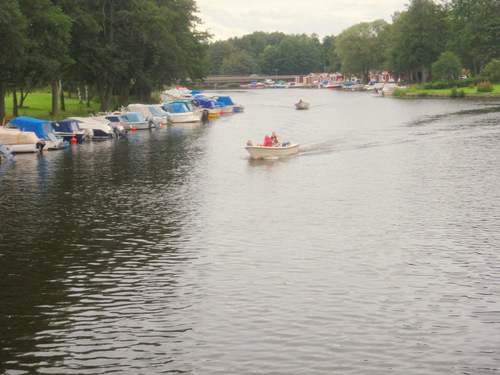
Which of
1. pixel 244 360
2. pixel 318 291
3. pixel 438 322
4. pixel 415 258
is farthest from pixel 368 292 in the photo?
pixel 244 360

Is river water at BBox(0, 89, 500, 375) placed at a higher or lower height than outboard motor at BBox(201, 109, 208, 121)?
lower

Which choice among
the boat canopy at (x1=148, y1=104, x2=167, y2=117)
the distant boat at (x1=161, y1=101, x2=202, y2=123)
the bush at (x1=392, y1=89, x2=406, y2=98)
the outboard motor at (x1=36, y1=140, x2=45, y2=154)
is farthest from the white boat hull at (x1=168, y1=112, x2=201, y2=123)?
the bush at (x1=392, y1=89, x2=406, y2=98)

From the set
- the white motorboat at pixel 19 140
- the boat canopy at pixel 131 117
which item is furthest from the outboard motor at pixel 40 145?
the boat canopy at pixel 131 117

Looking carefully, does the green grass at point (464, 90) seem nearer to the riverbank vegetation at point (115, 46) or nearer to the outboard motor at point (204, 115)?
the riverbank vegetation at point (115, 46)

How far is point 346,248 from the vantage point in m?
26.1

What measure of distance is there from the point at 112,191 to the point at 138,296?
2033cm

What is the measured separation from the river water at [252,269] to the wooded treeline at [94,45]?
80.6ft

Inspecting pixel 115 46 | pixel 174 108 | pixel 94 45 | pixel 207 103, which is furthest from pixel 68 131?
pixel 207 103

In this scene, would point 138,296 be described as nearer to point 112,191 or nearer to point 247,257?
point 247,257

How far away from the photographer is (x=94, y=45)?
8869 centimetres

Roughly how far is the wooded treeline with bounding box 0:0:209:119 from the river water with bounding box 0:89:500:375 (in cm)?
2458

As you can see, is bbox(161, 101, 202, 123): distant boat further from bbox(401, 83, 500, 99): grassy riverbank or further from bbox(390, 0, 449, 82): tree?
bbox(390, 0, 449, 82): tree

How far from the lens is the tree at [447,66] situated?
16025 cm

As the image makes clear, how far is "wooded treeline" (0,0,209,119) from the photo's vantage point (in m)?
69.3
